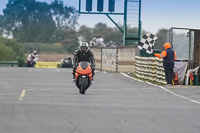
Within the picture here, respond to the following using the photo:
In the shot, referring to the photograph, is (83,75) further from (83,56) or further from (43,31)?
(43,31)

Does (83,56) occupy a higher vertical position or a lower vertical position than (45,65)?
higher

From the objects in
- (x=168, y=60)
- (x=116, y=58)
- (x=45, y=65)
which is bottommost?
(x=45, y=65)

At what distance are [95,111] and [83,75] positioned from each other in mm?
6065

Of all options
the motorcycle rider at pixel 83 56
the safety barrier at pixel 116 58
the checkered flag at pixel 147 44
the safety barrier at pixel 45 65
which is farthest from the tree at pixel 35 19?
the motorcycle rider at pixel 83 56

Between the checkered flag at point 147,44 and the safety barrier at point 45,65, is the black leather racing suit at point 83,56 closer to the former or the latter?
the checkered flag at point 147,44

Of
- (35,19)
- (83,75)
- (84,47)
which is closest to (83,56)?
(84,47)

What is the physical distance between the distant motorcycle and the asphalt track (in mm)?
287

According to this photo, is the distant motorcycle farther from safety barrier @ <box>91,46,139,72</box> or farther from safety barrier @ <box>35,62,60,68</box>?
safety barrier @ <box>35,62,60,68</box>

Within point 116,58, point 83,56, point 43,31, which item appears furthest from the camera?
point 43,31

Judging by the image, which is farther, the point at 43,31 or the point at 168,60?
the point at 43,31

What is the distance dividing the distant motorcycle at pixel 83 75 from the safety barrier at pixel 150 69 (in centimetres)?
679

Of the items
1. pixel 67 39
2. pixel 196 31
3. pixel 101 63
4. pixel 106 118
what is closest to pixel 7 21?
pixel 67 39

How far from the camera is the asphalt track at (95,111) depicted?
38.7ft

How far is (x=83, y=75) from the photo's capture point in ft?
68.6
